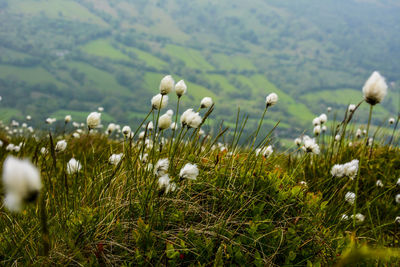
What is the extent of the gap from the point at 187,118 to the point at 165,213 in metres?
0.80

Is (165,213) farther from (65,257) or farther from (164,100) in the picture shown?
(164,100)

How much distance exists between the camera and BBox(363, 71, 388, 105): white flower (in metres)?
1.77

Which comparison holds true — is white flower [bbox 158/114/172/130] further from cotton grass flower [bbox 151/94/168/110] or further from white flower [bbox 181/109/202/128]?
cotton grass flower [bbox 151/94/168/110]

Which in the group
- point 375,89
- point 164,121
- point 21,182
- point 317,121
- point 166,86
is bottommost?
point 317,121

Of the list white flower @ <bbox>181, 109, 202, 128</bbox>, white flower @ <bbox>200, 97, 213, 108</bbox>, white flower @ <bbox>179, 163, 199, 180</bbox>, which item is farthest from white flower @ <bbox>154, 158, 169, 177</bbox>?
white flower @ <bbox>200, 97, 213, 108</bbox>

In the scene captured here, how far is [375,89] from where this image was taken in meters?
1.79

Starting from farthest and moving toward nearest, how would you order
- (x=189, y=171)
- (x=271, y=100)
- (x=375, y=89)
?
(x=271, y=100) < (x=189, y=171) < (x=375, y=89)

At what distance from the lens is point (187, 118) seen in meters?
2.65

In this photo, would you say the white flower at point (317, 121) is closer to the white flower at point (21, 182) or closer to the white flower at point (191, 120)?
the white flower at point (191, 120)

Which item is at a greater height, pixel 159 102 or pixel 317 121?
pixel 159 102

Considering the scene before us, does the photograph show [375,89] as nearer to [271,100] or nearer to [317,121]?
[271,100]

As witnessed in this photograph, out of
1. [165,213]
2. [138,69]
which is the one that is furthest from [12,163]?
[138,69]

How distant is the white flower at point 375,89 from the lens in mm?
1771

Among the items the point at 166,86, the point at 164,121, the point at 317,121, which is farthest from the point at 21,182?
the point at 317,121
